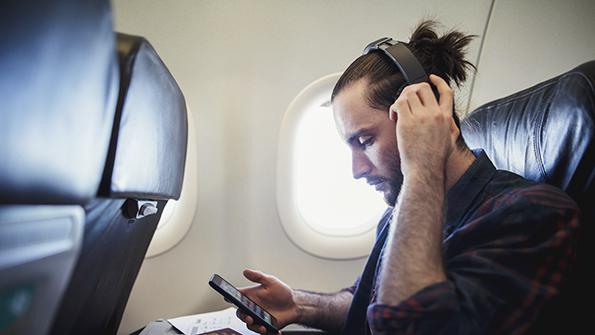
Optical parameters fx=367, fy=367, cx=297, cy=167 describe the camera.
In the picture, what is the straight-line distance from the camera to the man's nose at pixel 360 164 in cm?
106

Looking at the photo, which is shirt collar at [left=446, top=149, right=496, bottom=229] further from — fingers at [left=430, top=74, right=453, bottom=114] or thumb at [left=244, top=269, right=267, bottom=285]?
thumb at [left=244, top=269, right=267, bottom=285]

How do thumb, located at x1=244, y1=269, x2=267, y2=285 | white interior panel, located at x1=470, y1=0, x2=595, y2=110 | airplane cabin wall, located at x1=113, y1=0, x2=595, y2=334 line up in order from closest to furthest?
1. thumb, located at x1=244, y1=269, x2=267, y2=285
2. airplane cabin wall, located at x1=113, y1=0, x2=595, y2=334
3. white interior panel, located at x1=470, y1=0, x2=595, y2=110

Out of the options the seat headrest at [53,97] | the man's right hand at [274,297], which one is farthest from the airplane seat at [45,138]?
the man's right hand at [274,297]

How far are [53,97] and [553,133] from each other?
0.91 metres

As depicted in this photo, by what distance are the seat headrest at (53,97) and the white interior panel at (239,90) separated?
3.48 feet

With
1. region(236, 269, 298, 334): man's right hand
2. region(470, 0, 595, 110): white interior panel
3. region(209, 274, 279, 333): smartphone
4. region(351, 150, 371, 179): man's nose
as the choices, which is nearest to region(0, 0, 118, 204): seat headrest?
region(209, 274, 279, 333): smartphone

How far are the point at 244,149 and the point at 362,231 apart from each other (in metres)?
0.64

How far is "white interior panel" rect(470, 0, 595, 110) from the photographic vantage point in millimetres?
1607

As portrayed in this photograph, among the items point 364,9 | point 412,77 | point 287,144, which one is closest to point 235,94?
point 287,144

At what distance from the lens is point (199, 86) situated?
1.37 m

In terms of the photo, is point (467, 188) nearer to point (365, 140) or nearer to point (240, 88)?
point (365, 140)

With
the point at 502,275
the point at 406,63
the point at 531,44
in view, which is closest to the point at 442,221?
the point at 502,275

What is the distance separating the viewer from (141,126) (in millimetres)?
476

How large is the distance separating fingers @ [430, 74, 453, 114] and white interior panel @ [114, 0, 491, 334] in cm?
62
